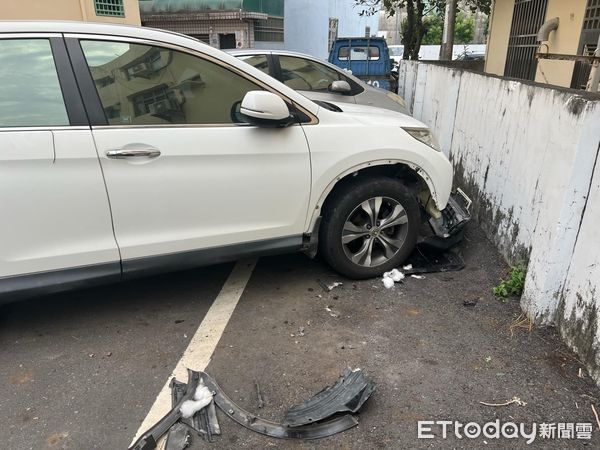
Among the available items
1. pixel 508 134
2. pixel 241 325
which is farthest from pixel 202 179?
pixel 508 134

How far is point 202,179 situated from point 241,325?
100cm

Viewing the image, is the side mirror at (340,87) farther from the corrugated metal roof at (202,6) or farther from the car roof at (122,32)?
the corrugated metal roof at (202,6)

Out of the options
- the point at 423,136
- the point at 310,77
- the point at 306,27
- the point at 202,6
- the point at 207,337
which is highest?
the point at 202,6

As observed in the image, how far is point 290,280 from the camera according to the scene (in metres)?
3.80

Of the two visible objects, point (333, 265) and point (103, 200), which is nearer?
point (103, 200)

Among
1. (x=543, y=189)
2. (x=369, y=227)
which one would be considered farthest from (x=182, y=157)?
(x=543, y=189)

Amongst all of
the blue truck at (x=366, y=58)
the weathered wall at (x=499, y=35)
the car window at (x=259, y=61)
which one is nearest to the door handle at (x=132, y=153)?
the car window at (x=259, y=61)

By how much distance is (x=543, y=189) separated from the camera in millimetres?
3166

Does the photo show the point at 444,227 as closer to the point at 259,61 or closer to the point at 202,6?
the point at 259,61

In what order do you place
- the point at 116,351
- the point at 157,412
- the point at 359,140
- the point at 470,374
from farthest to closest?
the point at 359,140 < the point at 116,351 < the point at 470,374 < the point at 157,412

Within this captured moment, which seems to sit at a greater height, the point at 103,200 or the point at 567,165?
the point at 567,165

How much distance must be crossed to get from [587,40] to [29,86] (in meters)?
7.90

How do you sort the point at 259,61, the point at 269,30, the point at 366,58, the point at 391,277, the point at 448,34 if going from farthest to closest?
the point at 269,30 → the point at 448,34 → the point at 366,58 → the point at 259,61 → the point at 391,277

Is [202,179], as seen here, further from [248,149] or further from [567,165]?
[567,165]
